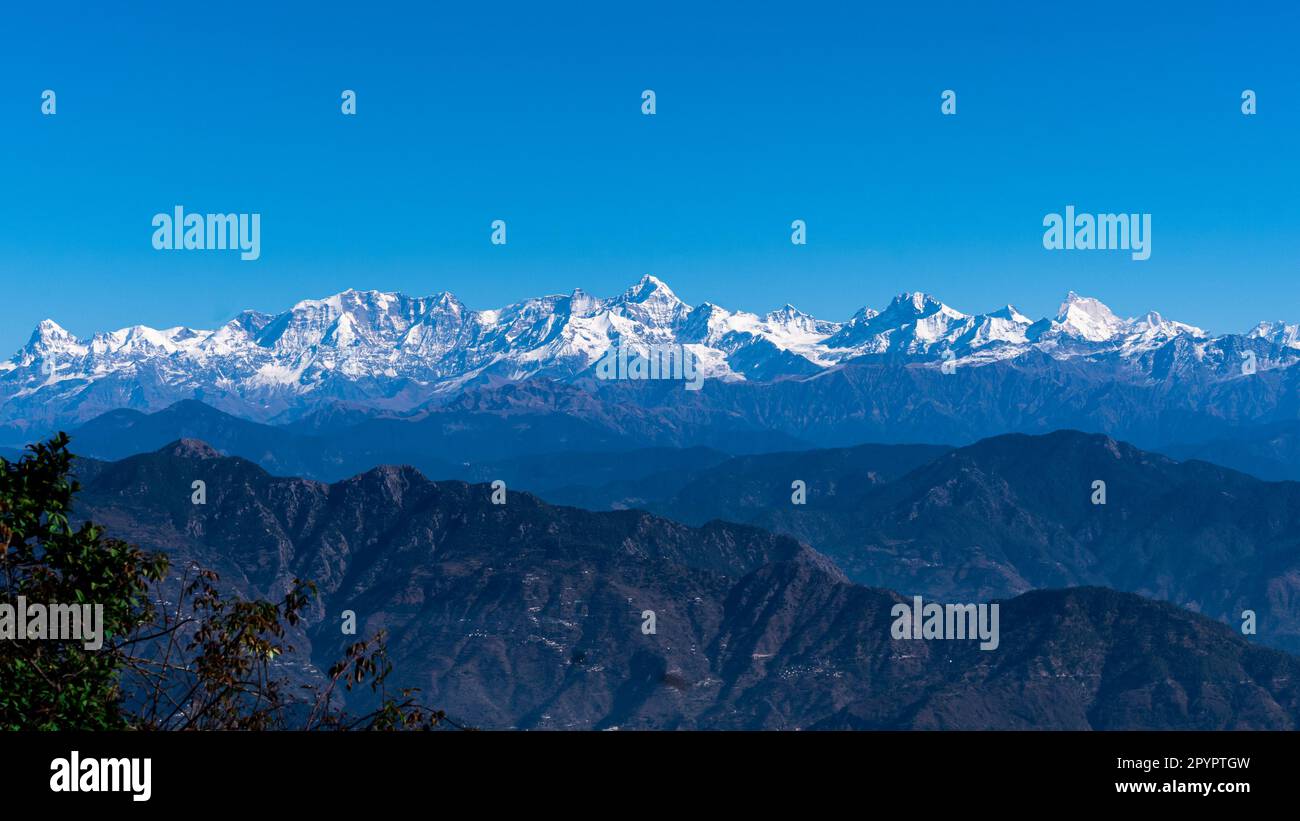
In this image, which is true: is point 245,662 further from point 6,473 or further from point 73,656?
point 6,473

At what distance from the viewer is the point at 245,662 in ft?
148
